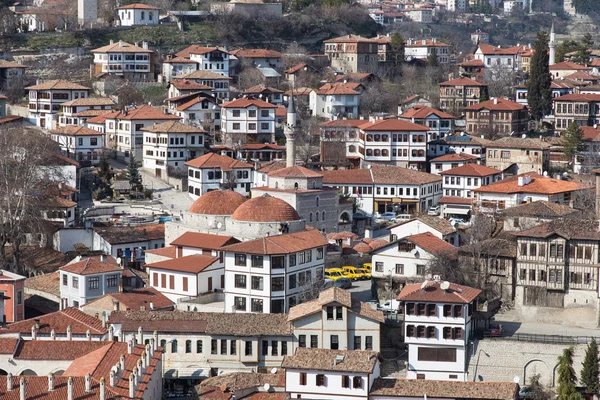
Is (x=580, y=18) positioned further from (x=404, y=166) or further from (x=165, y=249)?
(x=165, y=249)

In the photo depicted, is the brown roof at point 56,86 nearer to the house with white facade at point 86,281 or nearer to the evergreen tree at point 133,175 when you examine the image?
the evergreen tree at point 133,175

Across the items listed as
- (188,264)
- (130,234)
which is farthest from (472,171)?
(188,264)

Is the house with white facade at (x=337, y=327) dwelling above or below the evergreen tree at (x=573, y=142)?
below

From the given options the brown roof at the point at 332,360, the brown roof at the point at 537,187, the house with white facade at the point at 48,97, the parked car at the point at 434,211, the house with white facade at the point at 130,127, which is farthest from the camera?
the house with white facade at the point at 48,97

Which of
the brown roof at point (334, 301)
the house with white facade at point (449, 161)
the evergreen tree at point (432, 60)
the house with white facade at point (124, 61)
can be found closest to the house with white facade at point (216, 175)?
the house with white facade at point (449, 161)

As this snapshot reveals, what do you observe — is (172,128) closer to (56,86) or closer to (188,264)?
(56,86)
